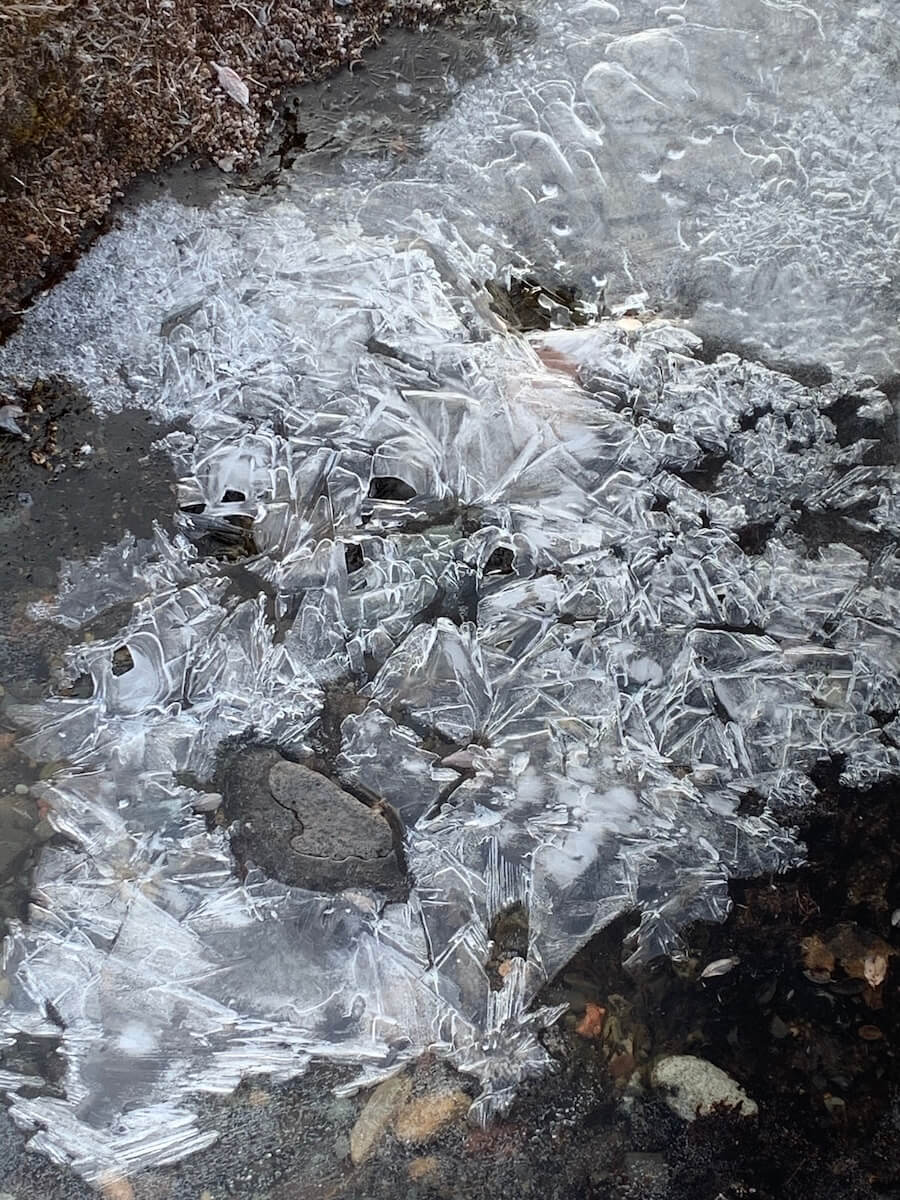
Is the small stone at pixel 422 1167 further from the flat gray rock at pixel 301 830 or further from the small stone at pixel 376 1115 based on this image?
the flat gray rock at pixel 301 830

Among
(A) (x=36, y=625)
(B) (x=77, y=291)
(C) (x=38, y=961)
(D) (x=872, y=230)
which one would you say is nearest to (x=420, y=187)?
(B) (x=77, y=291)

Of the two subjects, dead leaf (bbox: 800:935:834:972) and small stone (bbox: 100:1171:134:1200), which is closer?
small stone (bbox: 100:1171:134:1200)

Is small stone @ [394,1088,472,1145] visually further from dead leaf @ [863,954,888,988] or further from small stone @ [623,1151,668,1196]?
dead leaf @ [863,954,888,988]

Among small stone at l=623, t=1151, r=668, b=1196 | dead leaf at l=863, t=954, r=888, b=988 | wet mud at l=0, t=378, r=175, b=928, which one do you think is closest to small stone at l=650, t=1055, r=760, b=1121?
small stone at l=623, t=1151, r=668, b=1196

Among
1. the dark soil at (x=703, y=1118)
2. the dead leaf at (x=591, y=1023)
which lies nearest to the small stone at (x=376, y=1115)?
the dark soil at (x=703, y=1118)

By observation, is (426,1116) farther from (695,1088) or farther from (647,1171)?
(695,1088)

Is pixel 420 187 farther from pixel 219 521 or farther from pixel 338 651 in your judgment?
pixel 338 651
